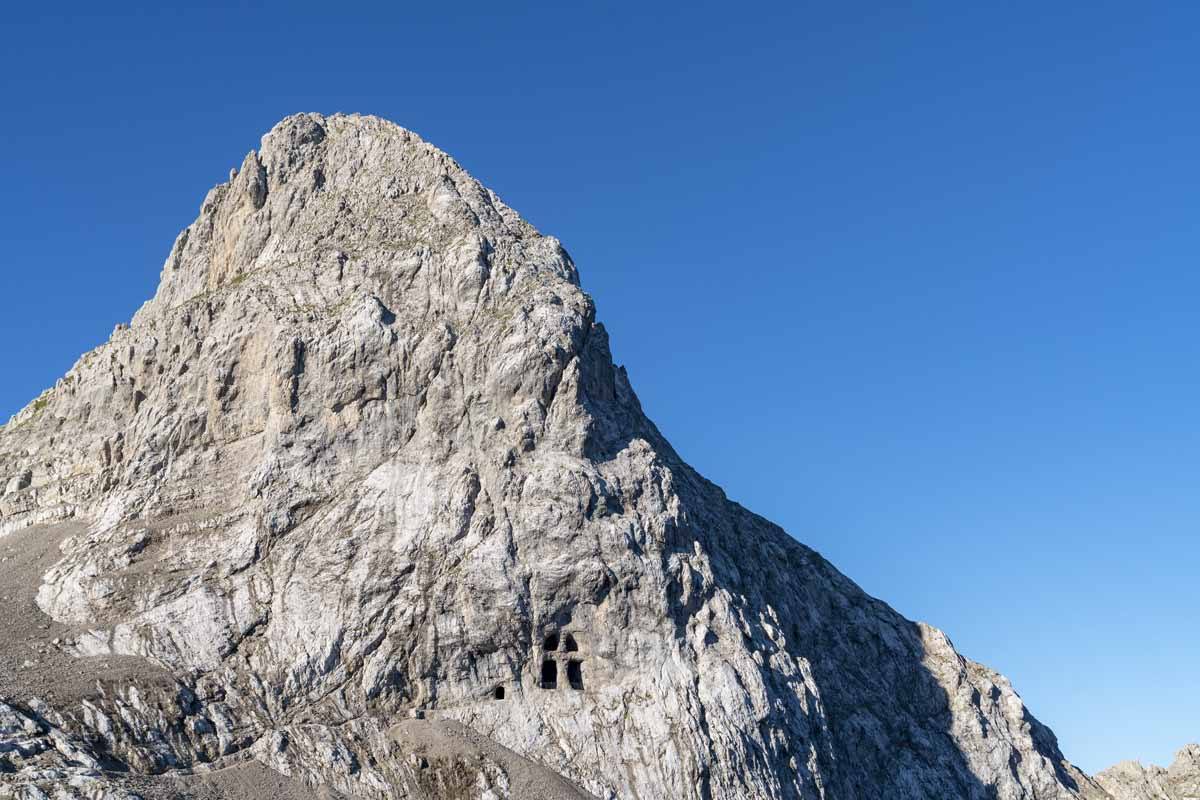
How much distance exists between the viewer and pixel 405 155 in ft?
332

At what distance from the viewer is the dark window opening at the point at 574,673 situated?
3071 inches

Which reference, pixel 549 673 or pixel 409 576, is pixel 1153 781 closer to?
pixel 549 673

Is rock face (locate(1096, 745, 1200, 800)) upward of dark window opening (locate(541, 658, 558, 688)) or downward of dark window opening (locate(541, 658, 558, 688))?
upward

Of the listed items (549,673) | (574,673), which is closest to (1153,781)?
(574,673)

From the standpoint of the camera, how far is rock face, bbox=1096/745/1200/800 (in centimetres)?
10406

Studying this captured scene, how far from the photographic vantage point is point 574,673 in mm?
78438

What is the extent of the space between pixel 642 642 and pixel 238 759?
2609 centimetres

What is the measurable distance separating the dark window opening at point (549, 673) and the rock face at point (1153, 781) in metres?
Answer: 56.0

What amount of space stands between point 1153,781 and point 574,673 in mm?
61780

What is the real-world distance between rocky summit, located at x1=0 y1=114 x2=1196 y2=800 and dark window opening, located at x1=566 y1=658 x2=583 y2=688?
7.4 inches

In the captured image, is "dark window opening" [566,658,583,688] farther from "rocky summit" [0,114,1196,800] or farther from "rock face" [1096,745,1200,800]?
"rock face" [1096,745,1200,800]

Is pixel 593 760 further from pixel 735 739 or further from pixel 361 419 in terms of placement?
pixel 361 419

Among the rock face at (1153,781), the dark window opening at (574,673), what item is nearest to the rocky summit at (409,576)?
the dark window opening at (574,673)

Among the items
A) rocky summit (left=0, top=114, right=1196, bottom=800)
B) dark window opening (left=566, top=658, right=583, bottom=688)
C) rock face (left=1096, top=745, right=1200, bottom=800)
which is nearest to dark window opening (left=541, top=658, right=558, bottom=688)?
rocky summit (left=0, top=114, right=1196, bottom=800)
